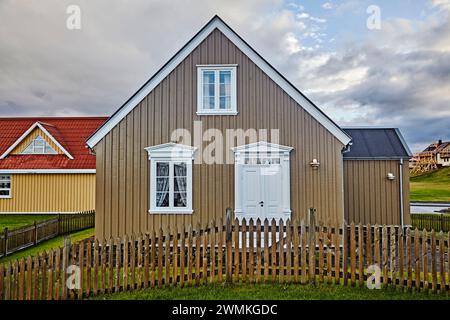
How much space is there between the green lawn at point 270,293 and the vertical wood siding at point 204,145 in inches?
171

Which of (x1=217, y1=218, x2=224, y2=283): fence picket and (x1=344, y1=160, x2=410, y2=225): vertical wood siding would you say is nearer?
(x1=217, y1=218, x2=224, y2=283): fence picket

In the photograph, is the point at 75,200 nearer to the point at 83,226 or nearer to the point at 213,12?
the point at 83,226

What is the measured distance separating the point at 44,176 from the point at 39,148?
2.52 meters

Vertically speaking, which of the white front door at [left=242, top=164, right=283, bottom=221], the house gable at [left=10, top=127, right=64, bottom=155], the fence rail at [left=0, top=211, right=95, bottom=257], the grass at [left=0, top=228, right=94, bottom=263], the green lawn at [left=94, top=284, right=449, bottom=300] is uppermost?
the house gable at [left=10, top=127, right=64, bottom=155]

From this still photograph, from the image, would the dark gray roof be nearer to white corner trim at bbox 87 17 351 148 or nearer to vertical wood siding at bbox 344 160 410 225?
vertical wood siding at bbox 344 160 410 225

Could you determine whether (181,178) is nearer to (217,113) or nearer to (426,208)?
(217,113)

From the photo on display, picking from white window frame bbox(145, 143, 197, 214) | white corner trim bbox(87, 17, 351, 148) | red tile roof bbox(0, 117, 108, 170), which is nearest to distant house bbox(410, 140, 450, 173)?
red tile roof bbox(0, 117, 108, 170)

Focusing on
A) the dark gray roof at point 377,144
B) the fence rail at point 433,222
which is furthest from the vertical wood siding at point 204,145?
the fence rail at point 433,222

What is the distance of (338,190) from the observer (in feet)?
34.7

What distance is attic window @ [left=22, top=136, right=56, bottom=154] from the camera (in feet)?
73.0

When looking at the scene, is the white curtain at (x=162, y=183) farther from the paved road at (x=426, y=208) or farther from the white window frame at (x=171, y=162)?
the paved road at (x=426, y=208)

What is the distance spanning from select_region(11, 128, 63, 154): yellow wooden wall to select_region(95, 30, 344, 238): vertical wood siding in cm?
1396

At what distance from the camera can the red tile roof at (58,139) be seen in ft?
70.2
